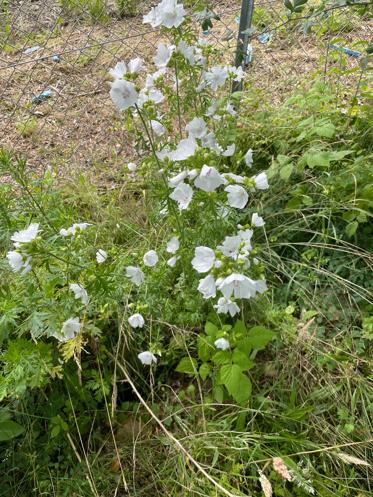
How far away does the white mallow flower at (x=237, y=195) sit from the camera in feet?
5.19

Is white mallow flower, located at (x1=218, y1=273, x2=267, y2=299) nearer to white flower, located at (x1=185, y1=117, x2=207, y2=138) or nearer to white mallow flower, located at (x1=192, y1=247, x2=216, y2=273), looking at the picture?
white mallow flower, located at (x1=192, y1=247, x2=216, y2=273)

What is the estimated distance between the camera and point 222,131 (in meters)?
1.93

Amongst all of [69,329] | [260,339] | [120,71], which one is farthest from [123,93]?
[260,339]

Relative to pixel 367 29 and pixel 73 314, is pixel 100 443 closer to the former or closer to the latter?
pixel 73 314

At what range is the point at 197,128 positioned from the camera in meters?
1.67

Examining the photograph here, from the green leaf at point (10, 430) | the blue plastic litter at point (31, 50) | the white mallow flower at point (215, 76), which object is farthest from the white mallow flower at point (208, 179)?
the blue plastic litter at point (31, 50)

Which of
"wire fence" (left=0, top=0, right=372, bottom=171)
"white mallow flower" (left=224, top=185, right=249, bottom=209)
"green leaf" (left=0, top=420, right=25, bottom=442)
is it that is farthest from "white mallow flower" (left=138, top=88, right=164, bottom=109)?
"green leaf" (left=0, top=420, right=25, bottom=442)

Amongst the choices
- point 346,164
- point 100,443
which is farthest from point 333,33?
point 100,443

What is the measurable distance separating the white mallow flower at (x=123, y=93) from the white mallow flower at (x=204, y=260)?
514mm

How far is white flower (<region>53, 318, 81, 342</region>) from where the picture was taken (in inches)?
62.6

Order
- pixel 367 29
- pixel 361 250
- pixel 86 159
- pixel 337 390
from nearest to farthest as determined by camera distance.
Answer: pixel 337 390
pixel 361 250
pixel 86 159
pixel 367 29

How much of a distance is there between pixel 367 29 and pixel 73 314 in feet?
10.9

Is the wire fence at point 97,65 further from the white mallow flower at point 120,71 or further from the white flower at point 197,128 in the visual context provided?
the white mallow flower at point 120,71

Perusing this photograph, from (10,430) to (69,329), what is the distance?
1.51ft
